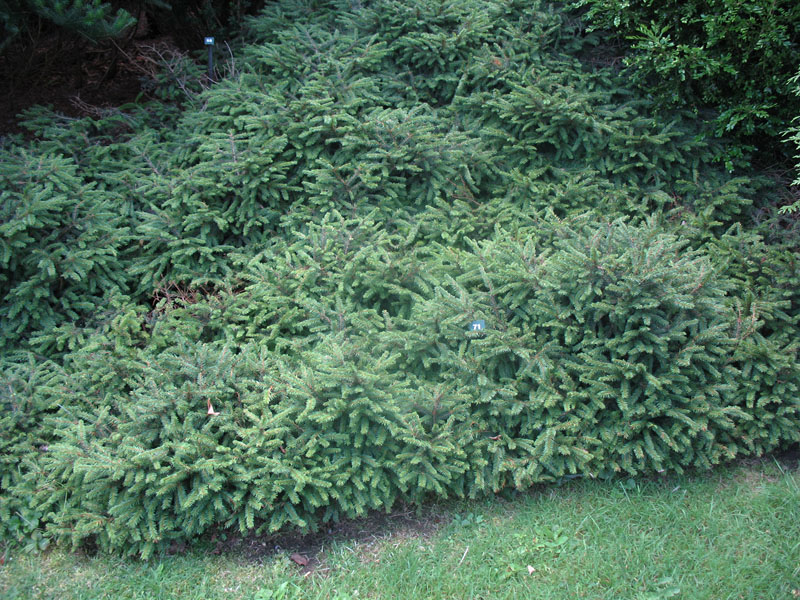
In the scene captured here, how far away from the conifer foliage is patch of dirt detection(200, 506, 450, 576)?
111 mm

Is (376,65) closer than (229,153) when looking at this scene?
No

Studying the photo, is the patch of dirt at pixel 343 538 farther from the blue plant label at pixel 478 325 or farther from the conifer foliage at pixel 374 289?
the blue plant label at pixel 478 325

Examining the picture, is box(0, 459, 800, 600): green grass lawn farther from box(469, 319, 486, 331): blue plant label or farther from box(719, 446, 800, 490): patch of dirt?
box(469, 319, 486, 331): blue plant label

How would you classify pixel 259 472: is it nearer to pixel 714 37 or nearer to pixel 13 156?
pixel 13 156

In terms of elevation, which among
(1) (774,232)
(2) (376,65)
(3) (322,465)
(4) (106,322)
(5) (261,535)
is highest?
(2) (376,65)

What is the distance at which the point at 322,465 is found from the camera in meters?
3.31

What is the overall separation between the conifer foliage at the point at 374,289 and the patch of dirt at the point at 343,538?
111 millimetres

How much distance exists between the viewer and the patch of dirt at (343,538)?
3.29m

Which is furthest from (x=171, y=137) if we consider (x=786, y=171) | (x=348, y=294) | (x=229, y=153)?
(x=786, y=171)

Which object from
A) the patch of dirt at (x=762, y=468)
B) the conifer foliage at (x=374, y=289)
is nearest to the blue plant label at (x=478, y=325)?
the conifer foliage at (x=374, y=289)

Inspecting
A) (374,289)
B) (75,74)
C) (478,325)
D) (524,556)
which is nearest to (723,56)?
(478,325)

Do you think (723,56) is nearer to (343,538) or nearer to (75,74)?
(343,538)

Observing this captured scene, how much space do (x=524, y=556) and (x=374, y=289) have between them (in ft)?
6.07

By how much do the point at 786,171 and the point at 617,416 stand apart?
2.69 meters
